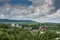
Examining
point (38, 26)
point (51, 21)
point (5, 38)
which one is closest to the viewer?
point (5, 38)

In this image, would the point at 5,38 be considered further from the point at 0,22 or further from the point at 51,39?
the point at 0,22

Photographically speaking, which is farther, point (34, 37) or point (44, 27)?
point (44, 27)

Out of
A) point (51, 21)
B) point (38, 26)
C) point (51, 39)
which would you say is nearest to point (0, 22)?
point (38, 26)

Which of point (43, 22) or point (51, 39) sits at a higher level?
point (43, 22)

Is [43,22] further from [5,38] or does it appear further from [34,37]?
[5,38]

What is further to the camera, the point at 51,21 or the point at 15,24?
the point at 15,24

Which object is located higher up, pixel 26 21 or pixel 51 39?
pixel 26 21

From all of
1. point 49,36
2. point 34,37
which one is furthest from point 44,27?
point 34,37

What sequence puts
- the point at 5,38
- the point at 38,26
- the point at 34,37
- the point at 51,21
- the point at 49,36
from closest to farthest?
the point at 5,38, the point at 34,37, the point at 49,36, the point at 51,21, the point at 38,26

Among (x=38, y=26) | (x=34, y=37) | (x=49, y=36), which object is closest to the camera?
(x=34, y=37)
